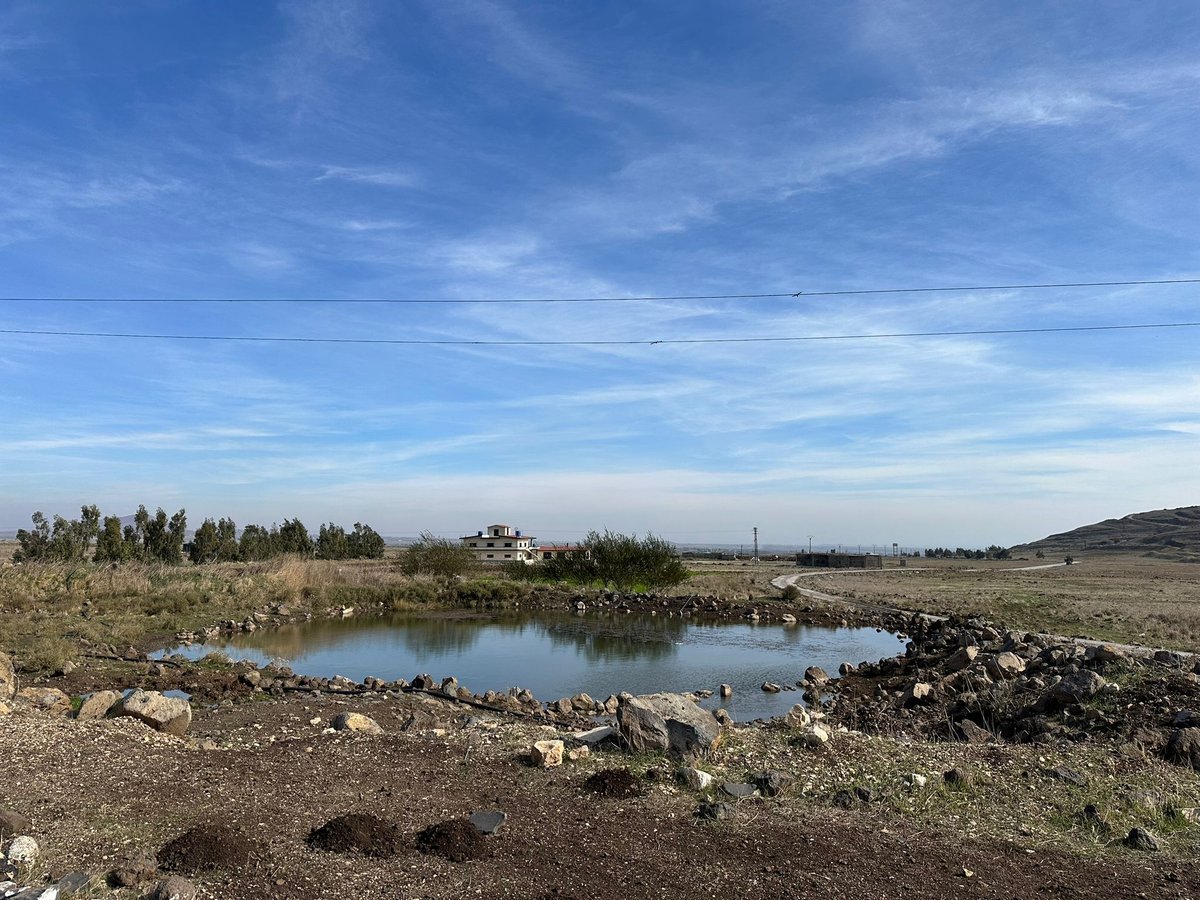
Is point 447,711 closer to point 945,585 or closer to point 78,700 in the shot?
point 78,700

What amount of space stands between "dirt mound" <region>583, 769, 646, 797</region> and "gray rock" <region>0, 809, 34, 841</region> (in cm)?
443

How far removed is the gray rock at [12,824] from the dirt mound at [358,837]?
6.69 ft

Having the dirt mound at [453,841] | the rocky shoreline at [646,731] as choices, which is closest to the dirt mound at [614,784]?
the rocky shoreline at [646,731]

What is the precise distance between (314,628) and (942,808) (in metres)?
24.8

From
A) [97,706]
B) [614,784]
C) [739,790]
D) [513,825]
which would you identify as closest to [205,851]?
[513,825]

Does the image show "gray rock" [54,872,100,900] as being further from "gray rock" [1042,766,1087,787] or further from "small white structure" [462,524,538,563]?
"small white structure" [462,524,538,563]

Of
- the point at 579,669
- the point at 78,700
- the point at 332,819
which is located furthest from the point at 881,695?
the point at 78,700

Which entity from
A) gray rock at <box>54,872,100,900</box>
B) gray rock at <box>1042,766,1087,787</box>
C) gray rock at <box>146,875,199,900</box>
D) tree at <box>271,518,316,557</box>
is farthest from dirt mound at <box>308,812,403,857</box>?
tree at <box>271,518,316,557</box>

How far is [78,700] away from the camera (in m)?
11.7

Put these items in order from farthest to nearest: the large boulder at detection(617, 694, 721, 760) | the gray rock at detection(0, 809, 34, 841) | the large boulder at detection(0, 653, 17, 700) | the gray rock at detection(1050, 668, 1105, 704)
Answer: the gray rock at detection(1050, 668, 1105, 704) → the large boulder at detection(0, 653, 17, 700) → the large boulder at detection(617, 694, 721, 760) → the gray rock at detection(0, 809, 34, 841)

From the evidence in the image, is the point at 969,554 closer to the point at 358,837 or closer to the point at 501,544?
the point at 501,544

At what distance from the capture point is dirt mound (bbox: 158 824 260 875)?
18.0 ft

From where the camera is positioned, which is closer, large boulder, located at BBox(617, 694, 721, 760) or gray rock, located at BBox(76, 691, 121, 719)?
large boulder, located at BBox(617, 694, 721, 760)

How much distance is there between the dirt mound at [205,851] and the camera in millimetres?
5484
